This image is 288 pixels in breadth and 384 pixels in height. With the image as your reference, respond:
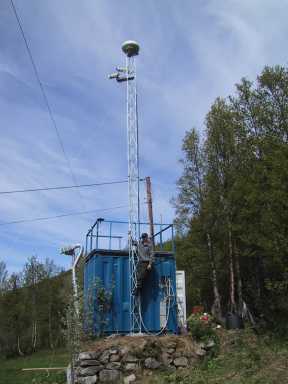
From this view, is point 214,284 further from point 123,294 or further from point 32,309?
point 32,309

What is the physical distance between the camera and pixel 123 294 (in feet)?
43.2

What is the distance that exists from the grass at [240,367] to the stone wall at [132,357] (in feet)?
1.24

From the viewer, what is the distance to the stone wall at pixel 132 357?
11.0 m

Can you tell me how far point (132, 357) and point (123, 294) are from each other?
7.34ft

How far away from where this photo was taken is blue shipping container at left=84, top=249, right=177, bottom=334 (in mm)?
12648


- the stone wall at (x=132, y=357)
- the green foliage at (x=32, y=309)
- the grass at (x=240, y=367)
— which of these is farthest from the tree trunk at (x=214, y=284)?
the green foliage at (x=32, y=309)

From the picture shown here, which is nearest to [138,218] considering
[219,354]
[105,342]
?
[105,342]

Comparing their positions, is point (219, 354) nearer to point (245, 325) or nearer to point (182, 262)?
point (245, 325)

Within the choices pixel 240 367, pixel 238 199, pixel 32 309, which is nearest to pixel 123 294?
pixel 240 367

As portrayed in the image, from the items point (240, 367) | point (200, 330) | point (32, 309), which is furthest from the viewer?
point (32, 309)

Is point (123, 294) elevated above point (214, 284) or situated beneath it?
situated beneath

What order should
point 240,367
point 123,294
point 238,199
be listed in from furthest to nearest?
point 238,199, point 123,294, point 240,367

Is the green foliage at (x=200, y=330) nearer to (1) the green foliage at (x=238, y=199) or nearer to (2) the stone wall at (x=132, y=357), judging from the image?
(2) the stone wall at (x=132, y=357)

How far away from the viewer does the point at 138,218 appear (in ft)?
44.1
